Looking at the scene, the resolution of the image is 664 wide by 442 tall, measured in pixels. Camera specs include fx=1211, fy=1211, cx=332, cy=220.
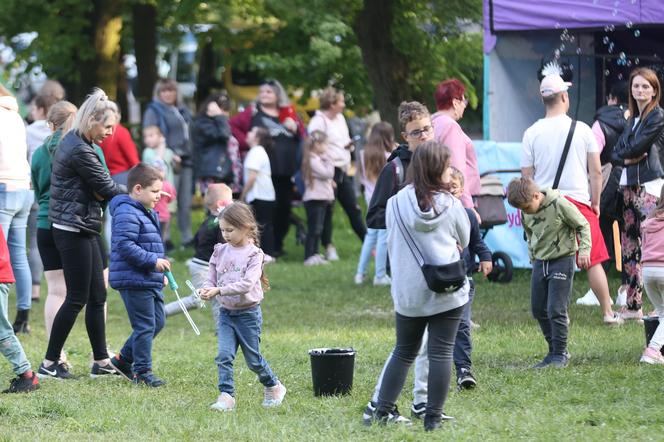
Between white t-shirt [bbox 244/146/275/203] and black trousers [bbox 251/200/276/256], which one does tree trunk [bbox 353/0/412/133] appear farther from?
black trousers [bbox 251/200/276/256]

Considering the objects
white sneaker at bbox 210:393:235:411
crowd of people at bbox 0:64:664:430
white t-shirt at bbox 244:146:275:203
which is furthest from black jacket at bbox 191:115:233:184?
white sneaker at bbox 210:393:235:411

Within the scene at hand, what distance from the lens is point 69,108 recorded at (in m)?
8.58

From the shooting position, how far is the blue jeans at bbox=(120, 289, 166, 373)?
312 inches

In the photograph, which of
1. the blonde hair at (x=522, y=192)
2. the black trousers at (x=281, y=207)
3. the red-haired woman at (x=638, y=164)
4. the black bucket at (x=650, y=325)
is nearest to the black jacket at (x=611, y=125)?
the red-haired woman at (x=638, y=164)

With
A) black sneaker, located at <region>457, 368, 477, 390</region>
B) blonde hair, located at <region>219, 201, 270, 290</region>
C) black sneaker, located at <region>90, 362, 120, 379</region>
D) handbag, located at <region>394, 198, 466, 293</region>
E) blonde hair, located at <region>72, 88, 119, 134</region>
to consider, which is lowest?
black sneaker, located at <region>90, 362, 120, 379</region>

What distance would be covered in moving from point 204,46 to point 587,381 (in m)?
18.7

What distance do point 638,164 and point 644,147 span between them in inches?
9.9

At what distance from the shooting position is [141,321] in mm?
7949

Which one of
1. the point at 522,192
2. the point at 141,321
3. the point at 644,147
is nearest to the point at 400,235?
the point at 522,192

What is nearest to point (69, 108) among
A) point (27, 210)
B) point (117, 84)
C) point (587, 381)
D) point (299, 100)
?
point (27, 210)

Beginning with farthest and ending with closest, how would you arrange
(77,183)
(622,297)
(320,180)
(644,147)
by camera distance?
(320,180) < (622,297) < (644,147) < (77,183)

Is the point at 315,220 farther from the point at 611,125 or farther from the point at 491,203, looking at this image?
the point at 611,125

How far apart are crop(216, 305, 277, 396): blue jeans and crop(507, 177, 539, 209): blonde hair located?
1.94m

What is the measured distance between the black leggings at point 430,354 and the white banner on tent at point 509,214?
6930 millimetres
